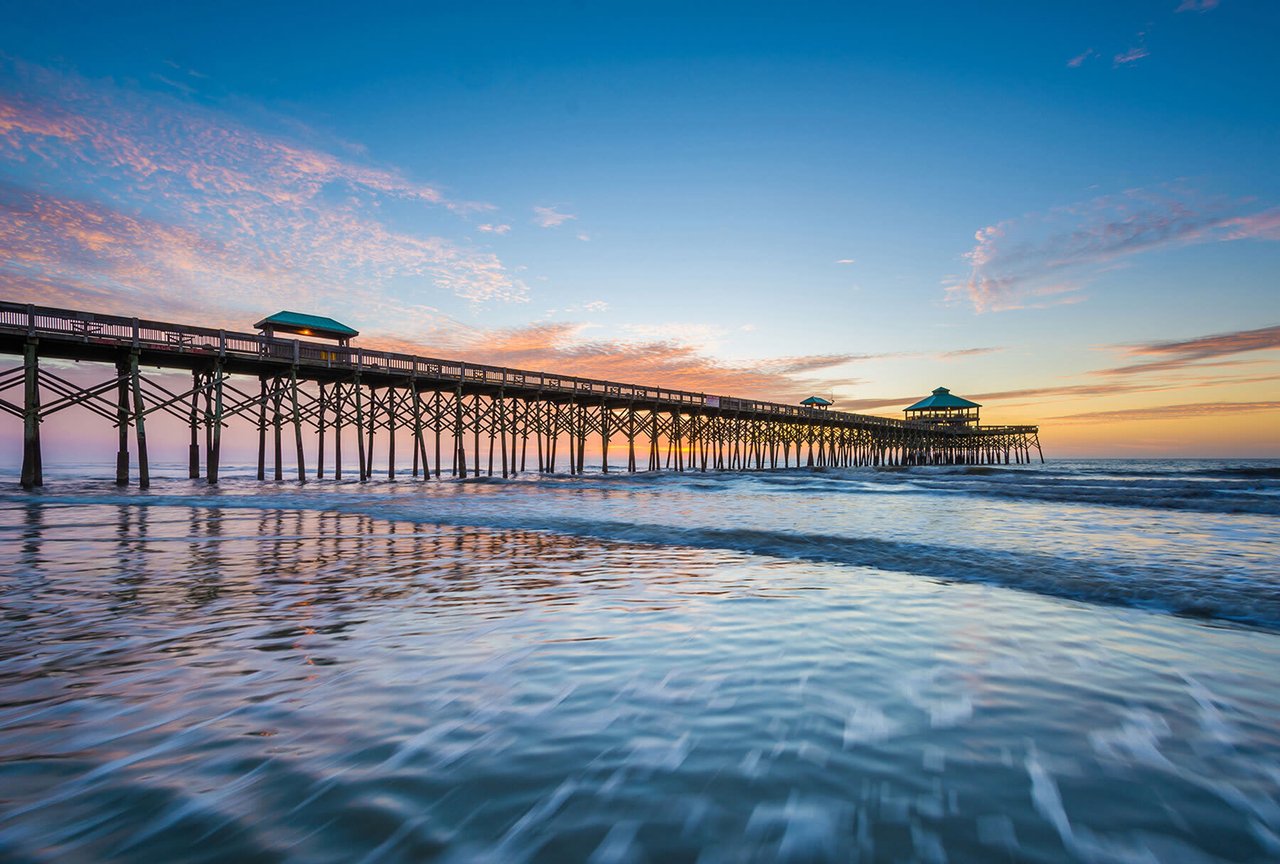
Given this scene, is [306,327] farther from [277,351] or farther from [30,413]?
[30,413]

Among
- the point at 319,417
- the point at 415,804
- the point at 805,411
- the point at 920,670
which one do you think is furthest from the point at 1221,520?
the point at 805,411

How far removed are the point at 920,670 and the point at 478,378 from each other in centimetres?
3102

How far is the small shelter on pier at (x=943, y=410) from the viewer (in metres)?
74.7

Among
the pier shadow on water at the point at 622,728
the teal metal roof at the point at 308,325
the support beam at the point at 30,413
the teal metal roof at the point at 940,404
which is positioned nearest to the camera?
the pier shadow on water at the point at 622,728

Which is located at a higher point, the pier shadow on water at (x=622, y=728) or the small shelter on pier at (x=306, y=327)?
the small shelter on pier at (x=306, y=327)

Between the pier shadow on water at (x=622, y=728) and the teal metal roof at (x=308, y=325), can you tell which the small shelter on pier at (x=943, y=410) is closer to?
the teal metal roof at (x=308, y=325)

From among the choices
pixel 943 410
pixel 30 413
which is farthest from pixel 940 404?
pixel 30 413

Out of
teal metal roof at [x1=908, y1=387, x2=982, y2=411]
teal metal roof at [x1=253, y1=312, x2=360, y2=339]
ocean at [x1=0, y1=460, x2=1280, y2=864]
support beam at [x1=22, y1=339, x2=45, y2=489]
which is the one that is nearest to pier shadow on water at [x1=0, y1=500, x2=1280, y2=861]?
ocean at [x1=0, y1=460, x2=1280, y2=864]

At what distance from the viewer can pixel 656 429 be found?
45.7 metres

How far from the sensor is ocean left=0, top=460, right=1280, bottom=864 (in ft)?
5.73

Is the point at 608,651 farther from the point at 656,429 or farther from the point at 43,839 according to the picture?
the point at 656,429

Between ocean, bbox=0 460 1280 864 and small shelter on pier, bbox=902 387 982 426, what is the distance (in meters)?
75.8

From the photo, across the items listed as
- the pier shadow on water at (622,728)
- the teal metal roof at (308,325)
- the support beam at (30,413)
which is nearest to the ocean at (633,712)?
the pier shadow on water at (622,728)

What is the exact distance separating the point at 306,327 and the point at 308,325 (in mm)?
145
